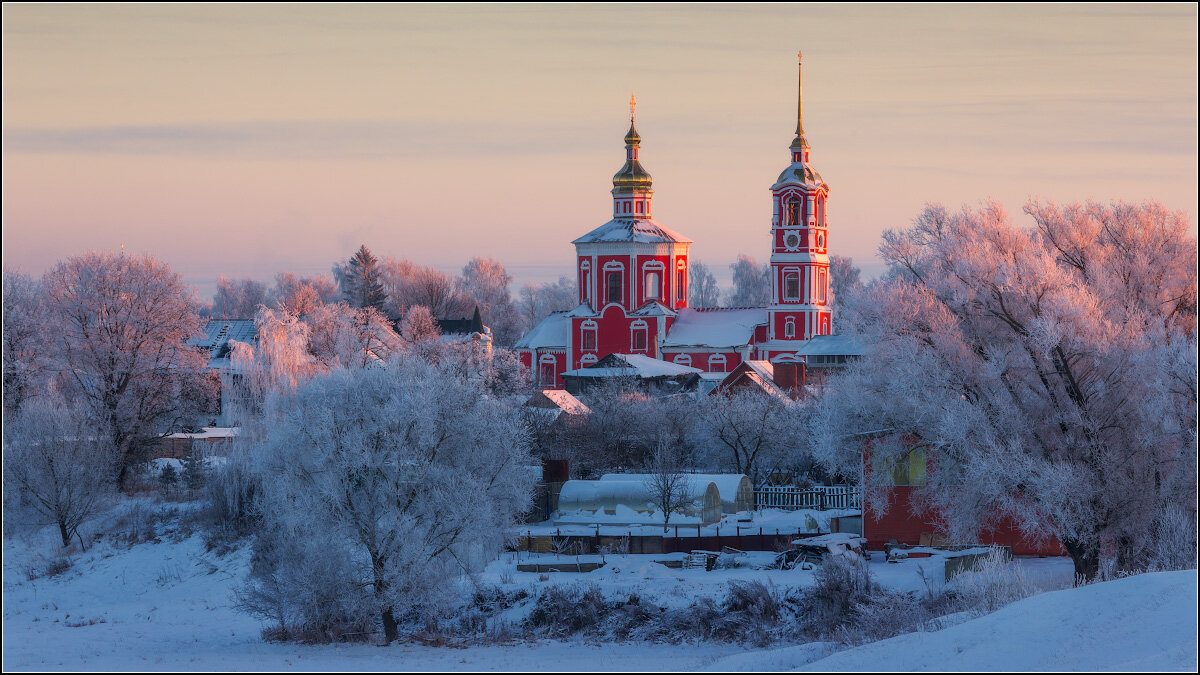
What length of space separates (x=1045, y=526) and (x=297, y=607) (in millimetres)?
13843

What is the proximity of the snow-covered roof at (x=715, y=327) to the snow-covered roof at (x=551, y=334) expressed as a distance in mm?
6387

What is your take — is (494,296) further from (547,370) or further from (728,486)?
(728,486)

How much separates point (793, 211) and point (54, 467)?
42800 mm

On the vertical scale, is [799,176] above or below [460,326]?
above

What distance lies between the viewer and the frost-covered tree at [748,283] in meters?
130

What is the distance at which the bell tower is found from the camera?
67.2 m

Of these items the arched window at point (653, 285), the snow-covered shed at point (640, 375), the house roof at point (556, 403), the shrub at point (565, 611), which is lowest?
the shrub at point (565, 611)

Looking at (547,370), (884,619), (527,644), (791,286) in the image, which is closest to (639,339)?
(547,370)

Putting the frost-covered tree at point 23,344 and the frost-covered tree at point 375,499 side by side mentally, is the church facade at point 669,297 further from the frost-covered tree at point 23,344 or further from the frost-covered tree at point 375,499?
the frost-covered tree at point 375,499

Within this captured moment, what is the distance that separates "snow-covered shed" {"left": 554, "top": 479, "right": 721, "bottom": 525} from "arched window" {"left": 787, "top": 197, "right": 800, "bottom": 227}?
35.7 m

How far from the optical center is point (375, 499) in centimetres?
2358

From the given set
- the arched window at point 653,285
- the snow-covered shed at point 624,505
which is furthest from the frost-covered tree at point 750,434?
the arched window at point 653,285

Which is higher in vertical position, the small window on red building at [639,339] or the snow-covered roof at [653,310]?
the snow-covered roof at [653,310]

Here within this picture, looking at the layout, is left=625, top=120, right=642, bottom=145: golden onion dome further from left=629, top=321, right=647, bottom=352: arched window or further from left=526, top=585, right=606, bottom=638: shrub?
left=526, top=585, right=606, bottom=638: shrub
